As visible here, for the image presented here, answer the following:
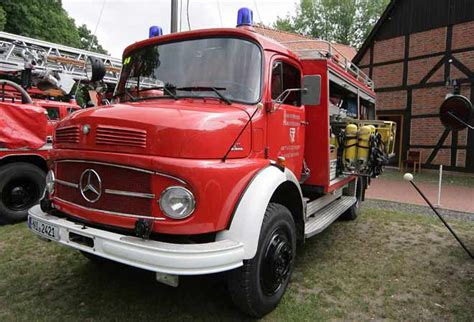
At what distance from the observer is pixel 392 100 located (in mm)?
14273

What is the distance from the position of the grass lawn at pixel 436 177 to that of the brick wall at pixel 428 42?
177 inches

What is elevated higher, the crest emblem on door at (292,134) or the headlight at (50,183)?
the crest emblem on door at (292,134)

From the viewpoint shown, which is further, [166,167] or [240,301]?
[240,301]

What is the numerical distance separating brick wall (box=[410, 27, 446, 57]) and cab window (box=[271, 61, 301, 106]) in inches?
455

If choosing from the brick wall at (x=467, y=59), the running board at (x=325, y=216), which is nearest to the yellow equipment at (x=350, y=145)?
the running board at (x=325, y=216)

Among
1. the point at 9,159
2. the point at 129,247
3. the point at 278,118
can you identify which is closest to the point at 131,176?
the point at 129,247

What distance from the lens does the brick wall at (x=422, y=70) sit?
42.9ft

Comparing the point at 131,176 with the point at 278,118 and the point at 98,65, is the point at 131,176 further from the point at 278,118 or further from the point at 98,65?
the point at 98,65

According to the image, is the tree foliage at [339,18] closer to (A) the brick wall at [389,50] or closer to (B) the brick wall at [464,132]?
(A) the brick wall at [389,50]

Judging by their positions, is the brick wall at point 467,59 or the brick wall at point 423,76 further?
the brick wall at point 423,76

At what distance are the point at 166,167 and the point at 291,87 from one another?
2.02m

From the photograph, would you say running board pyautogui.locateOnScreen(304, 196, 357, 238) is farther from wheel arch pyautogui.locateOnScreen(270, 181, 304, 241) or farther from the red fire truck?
the red fire truck

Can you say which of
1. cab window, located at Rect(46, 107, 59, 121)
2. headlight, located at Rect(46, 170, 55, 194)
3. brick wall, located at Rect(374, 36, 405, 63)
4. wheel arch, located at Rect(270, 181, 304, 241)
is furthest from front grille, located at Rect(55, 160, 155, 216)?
brick wall, located at Rect(374, 36, 405, 63)

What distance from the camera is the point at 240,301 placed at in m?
2.84
